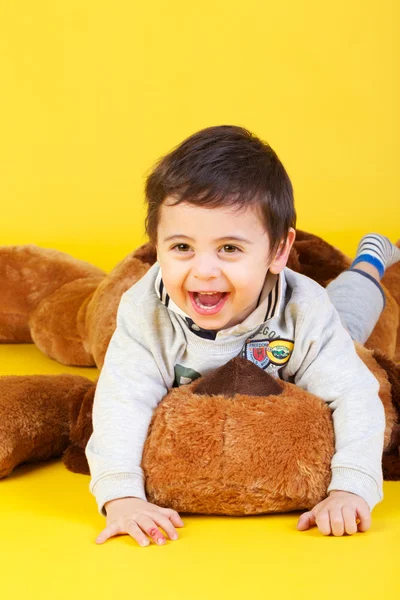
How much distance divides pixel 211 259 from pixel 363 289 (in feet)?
2.34

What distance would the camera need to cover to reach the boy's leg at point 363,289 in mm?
2008

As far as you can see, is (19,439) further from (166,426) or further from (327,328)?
(327,328)

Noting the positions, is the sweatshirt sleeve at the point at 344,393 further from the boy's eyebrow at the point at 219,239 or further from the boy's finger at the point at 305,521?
the boy's eyebrow at the point at 219,239

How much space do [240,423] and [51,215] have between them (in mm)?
1901

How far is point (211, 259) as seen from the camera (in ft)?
4.81

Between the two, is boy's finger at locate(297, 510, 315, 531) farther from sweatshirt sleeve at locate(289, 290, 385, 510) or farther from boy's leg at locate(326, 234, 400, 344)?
boy's leg at locate(326, 234, 400, 344)

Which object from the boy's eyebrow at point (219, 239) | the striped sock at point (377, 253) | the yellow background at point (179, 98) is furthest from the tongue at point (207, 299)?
the yellow background at point (179, 98)

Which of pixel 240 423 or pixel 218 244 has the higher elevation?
pixel 218 244

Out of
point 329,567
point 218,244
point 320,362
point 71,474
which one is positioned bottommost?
point 71,474

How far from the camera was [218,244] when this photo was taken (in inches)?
57.8

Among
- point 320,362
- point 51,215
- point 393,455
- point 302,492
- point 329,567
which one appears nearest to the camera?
point 329,567

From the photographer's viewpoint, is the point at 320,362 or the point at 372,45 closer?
the point at 320,362

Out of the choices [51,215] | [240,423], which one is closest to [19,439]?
[240,423]

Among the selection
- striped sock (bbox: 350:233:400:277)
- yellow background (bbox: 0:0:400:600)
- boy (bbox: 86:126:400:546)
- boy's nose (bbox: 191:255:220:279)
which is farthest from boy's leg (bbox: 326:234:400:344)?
yellow background (bbox: 0:0:400:600)
